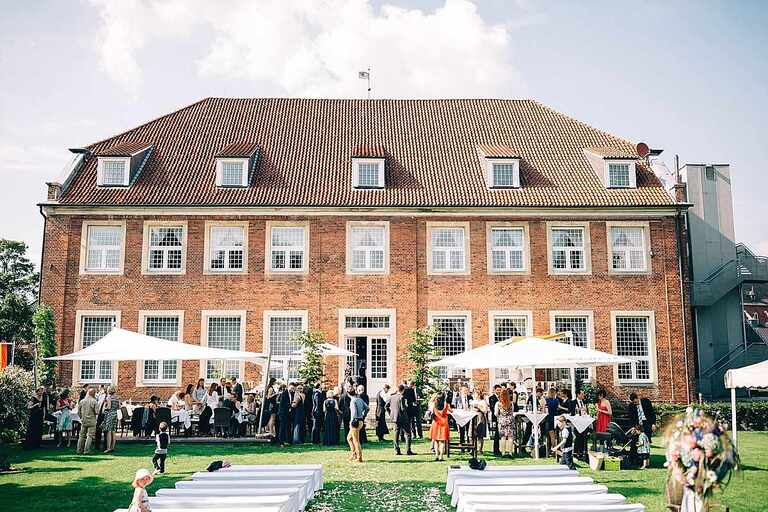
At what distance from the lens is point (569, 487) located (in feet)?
34.9

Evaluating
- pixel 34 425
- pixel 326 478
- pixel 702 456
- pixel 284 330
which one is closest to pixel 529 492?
pixel 702 456

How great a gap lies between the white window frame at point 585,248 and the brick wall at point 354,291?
183 millimetres

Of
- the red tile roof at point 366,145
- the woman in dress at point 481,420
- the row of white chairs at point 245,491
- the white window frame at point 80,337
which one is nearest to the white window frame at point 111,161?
the red tile roof at point 366,145

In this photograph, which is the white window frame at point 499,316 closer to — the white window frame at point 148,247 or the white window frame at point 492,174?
the white window frame at point 492,174

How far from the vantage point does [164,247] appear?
26.5 metres

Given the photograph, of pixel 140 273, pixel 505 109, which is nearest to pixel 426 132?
pixel 505 109

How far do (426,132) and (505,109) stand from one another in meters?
4.26

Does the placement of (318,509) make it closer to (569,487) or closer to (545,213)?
(569,487)

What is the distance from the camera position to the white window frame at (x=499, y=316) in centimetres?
2602

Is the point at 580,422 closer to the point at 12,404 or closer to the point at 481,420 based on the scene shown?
the point at 481,420

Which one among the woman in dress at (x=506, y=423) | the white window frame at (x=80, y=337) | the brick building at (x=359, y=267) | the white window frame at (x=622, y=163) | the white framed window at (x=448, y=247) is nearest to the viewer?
the woman in dress at (x=506, y=423)

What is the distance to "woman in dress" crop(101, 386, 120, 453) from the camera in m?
17.8

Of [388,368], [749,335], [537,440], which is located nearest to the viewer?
[537,440]

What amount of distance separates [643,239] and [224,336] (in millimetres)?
16181
